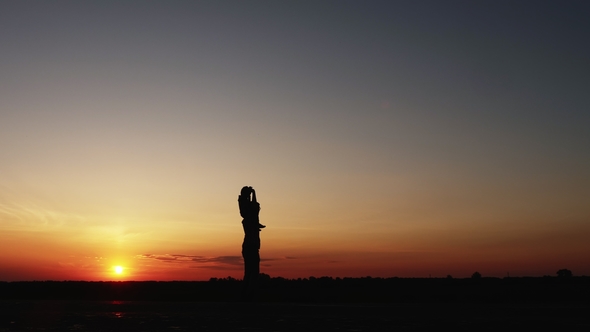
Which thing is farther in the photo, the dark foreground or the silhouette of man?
A: the silhouette of man

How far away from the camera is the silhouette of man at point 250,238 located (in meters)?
34.0

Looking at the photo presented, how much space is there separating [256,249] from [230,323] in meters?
14.5

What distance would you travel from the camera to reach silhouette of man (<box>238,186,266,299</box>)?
3400cm

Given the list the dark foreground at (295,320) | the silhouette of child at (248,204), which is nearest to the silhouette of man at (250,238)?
the silhouette of child at (248,204)

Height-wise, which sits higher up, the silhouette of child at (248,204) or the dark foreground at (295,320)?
the silhouette of child at (248,204)

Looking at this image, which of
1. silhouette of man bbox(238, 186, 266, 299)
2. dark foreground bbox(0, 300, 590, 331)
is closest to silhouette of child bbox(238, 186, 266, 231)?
silhouette of man bbox(238, 186, 266, 299)

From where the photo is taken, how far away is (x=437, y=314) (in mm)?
24266

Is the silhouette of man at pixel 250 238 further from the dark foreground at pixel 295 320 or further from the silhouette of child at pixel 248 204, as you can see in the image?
the dark foreground at pixel 295 320

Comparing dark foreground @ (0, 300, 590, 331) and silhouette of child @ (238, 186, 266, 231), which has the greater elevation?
silhouette of child @ (238, 186, 266, 231)

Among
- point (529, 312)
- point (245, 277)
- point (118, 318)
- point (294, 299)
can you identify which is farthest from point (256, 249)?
point (529, 312)

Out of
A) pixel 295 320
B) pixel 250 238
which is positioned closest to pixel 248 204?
pixel 250 238

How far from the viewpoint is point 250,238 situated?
34344mm

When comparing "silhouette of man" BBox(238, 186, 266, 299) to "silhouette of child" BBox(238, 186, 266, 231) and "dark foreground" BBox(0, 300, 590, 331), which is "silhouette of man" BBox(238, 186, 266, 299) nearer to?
"silhouette of child" BBox(238, 186, 266, 231)

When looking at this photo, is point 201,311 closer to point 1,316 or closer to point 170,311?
point 170,311
